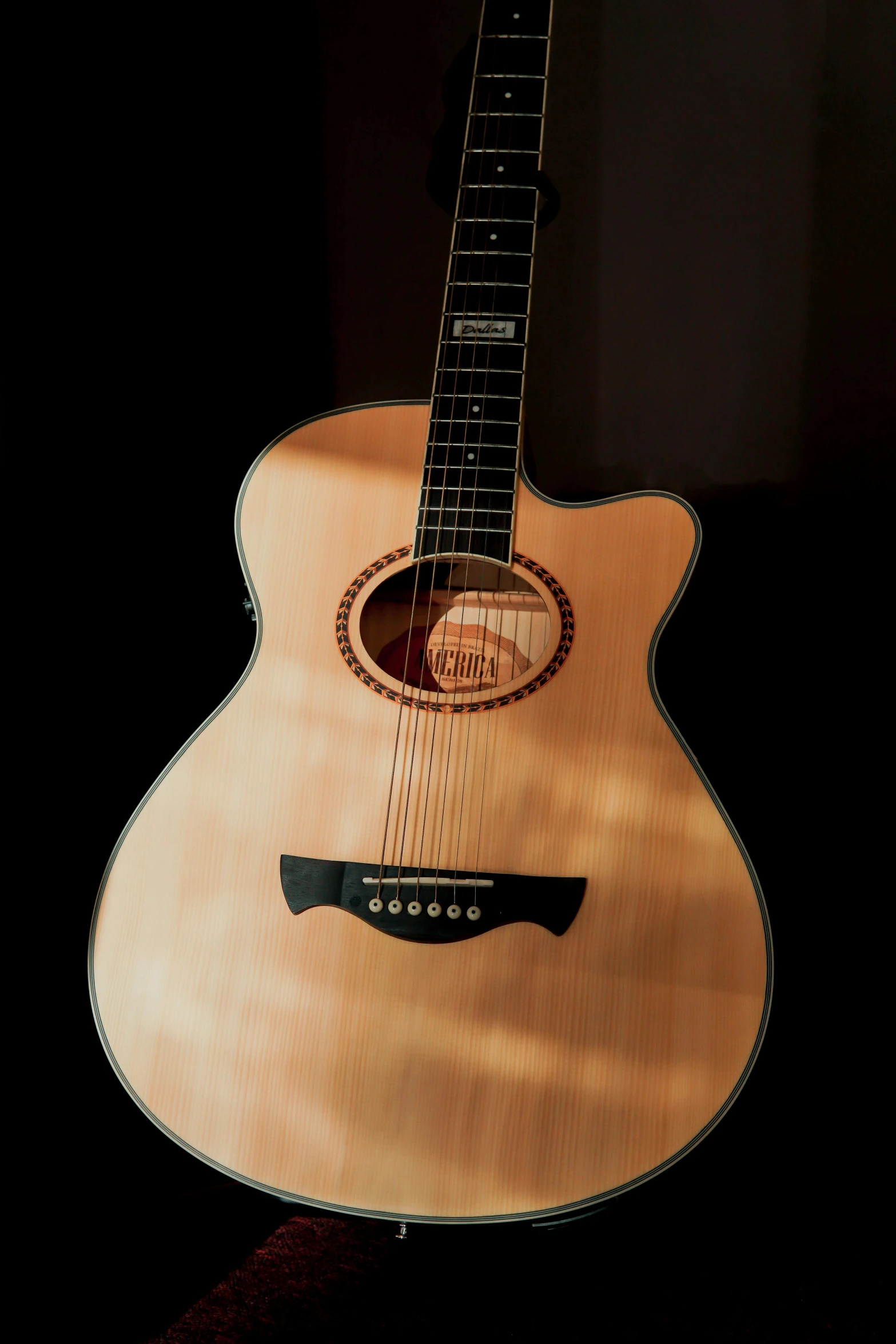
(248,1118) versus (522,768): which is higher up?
(522,768)

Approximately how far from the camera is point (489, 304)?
102cm

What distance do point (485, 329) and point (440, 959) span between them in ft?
2.35

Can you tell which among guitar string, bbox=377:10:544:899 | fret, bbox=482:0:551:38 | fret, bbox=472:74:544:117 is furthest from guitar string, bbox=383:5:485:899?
fret, bbox=482:0:551:38

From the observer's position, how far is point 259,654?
0.86 metres

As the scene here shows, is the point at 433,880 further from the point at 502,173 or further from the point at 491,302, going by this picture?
the point at 502,173

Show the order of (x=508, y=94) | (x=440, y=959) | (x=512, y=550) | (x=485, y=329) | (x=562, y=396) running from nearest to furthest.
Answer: (x=440, y=959)
(x=512, y=550)
(x=485, y=329)
(x=508, y=94)
(x=562, y=396)

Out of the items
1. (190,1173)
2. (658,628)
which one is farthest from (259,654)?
(190,1173)

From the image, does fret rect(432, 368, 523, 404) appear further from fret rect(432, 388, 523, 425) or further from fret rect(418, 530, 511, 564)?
fret rect(418, 530, 511, 564)

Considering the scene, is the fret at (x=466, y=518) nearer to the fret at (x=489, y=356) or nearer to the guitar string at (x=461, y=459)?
the guitar string at (x=461, y=459)

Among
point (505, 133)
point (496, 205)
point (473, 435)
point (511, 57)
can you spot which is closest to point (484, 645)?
point (473, 435)

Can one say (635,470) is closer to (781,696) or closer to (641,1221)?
(781,696)

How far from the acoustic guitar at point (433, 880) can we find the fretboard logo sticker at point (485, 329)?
14 centimetres

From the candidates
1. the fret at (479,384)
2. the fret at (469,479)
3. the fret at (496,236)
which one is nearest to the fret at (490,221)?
the fret at (496,236)

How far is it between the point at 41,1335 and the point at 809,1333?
770 millimetres
